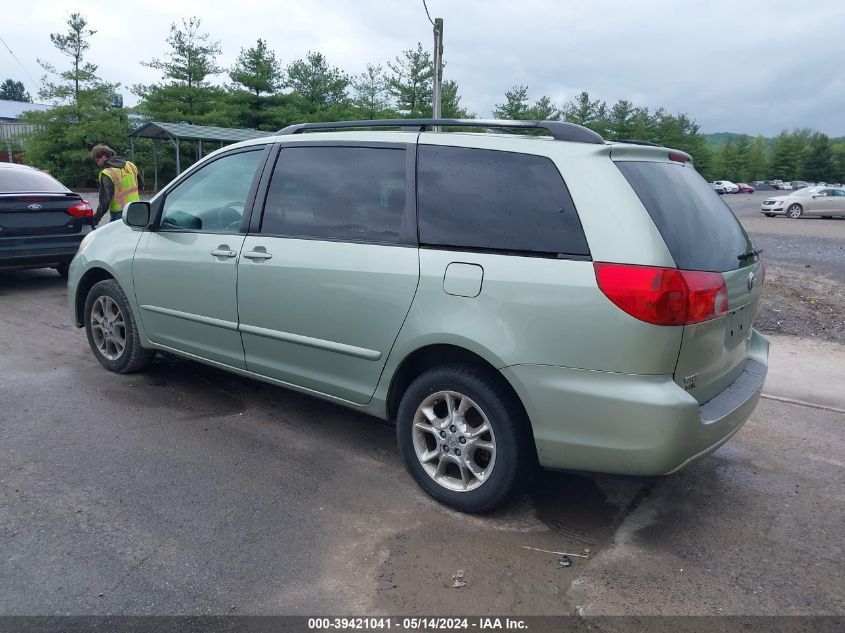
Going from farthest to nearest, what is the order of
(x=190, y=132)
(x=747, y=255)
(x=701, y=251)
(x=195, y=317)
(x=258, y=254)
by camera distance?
(x=190, y=132) < (x=195, y=317) < (x=258, y=254) < (x=747, y=255) < (x=701, y=251)

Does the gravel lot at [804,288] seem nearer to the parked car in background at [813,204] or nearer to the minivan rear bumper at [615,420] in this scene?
the minivan rear bumper at [615,420]

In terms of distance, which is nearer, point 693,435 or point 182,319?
point 693,435

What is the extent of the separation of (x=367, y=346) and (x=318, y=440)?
965mm

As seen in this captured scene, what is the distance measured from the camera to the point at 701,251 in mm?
3104

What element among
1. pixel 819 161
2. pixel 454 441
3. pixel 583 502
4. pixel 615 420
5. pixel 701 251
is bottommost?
pixel 583 502

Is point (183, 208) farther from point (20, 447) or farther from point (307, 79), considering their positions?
point (307, 79)

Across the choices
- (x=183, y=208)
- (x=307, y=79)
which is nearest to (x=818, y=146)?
(x=307, y=79)

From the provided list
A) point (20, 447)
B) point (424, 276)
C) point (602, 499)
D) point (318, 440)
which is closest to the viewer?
point (424, 276)

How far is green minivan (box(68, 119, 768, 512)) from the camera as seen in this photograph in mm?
2896

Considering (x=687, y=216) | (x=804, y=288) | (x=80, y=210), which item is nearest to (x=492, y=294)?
(x=687, y=216)

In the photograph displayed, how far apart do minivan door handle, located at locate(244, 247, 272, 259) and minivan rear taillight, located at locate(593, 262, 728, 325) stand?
1.98m

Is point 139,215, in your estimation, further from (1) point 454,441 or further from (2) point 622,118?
(2) point 622,118

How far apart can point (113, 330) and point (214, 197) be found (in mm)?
1503

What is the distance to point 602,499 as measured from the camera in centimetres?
362
